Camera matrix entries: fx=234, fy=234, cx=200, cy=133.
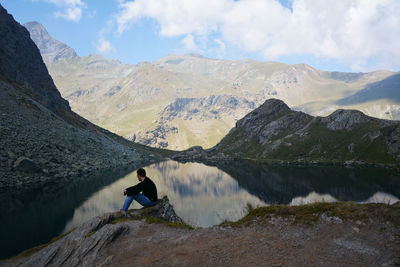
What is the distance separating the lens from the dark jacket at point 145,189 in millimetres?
19750

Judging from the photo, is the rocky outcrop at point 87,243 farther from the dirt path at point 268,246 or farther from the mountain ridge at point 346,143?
the mountain ridge at point 346,143

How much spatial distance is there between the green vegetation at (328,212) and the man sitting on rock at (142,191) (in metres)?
7.61

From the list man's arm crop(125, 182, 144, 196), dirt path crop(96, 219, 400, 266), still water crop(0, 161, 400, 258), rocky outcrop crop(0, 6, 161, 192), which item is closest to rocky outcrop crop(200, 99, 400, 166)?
still water crop(0, 161, 400, 258)

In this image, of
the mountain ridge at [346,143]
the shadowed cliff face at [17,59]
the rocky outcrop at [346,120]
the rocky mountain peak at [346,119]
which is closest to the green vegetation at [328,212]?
the mountain ridge at [346,143]

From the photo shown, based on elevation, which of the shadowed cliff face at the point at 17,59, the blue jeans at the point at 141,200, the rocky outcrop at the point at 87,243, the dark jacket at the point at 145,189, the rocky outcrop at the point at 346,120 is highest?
the shadowed cliff face at the point at 17,59

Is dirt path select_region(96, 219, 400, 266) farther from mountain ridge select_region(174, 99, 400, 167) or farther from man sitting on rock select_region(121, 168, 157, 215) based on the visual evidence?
mountain ridge select_region(174, 99, 400, 167)

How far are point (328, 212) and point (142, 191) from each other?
48.3 ft

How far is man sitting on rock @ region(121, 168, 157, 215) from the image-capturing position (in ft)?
65.2

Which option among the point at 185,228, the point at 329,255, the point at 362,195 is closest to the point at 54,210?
the point at 185,228

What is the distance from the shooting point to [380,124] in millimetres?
161250

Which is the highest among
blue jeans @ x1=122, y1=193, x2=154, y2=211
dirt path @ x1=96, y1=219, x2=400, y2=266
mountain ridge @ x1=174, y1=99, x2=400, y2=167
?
mountain ridge @ x1=174, y1=99, x2=400, y2=167

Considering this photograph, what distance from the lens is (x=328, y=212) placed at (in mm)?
15469

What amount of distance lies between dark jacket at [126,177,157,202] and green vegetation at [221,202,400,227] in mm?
7519

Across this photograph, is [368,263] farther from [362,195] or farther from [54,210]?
[362,195]
